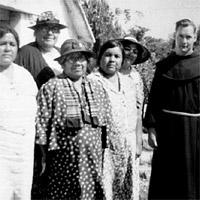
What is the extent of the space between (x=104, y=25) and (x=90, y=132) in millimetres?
8091

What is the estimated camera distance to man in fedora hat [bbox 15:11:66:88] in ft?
11.6

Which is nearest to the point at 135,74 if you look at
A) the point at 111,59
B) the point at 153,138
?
the point at 111,59

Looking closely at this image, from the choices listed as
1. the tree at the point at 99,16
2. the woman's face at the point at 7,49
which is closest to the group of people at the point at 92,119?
the woman's face at the point at 7,49

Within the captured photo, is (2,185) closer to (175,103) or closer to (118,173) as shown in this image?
(118,173)

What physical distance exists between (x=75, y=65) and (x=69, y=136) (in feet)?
2.05

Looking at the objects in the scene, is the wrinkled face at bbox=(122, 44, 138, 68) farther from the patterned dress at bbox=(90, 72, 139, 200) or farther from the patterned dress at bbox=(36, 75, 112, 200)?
the patterned dress at bbox=(36, 75, 112, 200)

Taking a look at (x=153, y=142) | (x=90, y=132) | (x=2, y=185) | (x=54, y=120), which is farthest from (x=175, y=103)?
(x=2, y=185)

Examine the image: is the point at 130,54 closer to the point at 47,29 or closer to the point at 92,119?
the point at 47,29

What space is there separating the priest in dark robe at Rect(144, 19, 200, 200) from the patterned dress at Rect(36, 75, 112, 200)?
75 cm

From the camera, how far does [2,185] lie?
2742 millimetres

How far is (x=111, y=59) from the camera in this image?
11.7 ft

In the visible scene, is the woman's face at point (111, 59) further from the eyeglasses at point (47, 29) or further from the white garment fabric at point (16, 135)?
the white garment fabric at point (16, 135)

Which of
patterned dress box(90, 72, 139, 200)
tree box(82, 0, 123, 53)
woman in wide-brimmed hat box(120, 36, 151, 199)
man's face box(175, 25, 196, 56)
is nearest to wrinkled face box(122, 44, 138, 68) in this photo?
woman in wide-brimmed hat box(120, 36, 151, 199)

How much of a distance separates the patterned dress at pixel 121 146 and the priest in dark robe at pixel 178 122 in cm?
23
